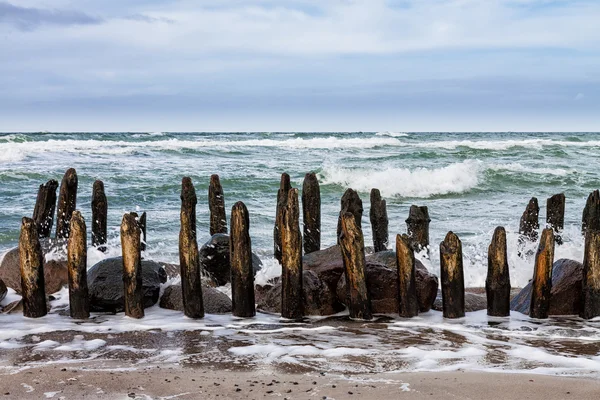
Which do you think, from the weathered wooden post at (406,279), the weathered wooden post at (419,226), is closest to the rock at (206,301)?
the weathered wooden post at (406,279)

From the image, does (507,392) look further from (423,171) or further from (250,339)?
(423,171)

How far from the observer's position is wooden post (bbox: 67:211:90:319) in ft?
22.6

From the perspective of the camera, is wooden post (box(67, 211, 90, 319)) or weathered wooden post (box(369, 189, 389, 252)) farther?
weathered wooden post (box(369, 189, 389, 252))

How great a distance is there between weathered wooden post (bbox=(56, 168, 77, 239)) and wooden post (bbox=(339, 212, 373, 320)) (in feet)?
13.9

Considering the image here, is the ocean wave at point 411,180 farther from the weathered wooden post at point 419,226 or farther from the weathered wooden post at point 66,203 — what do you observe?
the weathered wooden post at point 66,203

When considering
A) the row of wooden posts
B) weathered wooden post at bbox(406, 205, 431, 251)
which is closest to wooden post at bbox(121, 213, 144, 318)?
the row of wooden posts

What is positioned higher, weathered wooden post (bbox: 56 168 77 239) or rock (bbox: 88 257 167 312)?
weathered wooden post (bbox: 56 168 77 239)

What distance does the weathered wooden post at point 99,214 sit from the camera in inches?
362

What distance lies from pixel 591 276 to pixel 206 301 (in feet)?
12.5

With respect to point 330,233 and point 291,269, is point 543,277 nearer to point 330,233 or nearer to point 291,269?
point 291,269

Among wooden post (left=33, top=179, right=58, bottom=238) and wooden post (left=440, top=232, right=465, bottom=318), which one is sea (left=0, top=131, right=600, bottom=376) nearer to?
wooden post (left=440, top=232, right=465, bottom=318)

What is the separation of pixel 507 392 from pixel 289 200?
286 cm

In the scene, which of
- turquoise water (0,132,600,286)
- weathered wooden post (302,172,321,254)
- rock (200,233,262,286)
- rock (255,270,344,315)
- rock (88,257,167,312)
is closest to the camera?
rock (255,270,344,315)

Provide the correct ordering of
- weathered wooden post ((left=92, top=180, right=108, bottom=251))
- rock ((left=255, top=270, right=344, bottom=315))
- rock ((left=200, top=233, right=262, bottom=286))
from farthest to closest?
1. rock ((left=200, top=233, right=262, bottom=286))
2. weathered wooden post ((left=92, top=180, right=108, bottom=251))
3. rock ((left=255, top=270, right=344, bottom=315))
